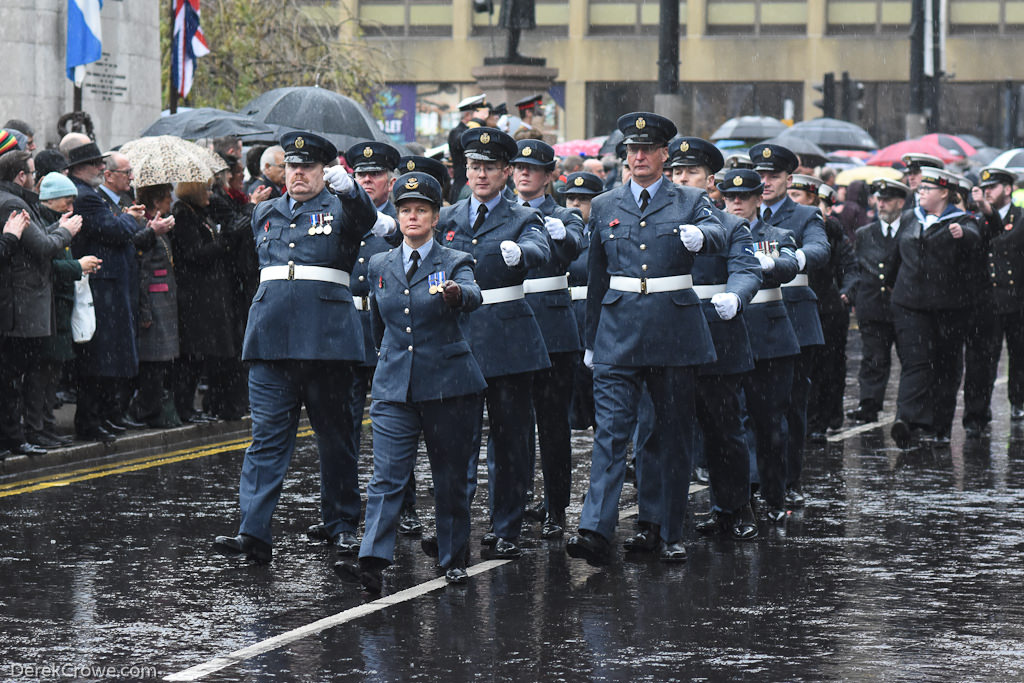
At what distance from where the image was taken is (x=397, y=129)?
193 ft

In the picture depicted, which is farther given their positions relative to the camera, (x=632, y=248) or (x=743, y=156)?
(x=743, y=156)

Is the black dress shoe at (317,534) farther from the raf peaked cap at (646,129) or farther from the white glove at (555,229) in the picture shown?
the raf peaked cap at (646,129)

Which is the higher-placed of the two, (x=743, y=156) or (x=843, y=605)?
(x=743, y=156)

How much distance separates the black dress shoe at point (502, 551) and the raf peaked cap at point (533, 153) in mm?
2103

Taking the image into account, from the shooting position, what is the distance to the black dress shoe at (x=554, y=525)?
10.2 m

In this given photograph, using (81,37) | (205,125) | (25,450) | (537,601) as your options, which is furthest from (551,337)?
(81,37)

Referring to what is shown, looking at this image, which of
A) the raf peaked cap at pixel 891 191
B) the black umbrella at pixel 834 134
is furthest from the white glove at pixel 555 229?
the black umbrella at pixel 834 134

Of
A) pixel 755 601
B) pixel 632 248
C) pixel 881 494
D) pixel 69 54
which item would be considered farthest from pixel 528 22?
pixel 755 601

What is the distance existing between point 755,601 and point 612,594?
26.0 inches

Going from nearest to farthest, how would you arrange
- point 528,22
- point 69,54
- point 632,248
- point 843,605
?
1. point 843,605
2. point 632,248
3. point 69,54
4. point 528,22

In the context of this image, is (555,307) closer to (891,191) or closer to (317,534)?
(317,534)

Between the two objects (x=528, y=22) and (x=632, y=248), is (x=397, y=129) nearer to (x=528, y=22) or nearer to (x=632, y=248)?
(x=528, y=22)

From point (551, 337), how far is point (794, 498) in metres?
2.10

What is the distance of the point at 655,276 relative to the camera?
948 centimetres
